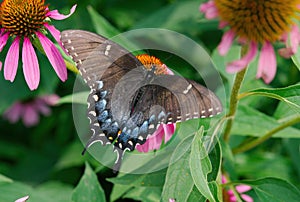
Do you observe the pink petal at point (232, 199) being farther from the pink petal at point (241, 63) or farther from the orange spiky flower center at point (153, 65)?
the pink petal at point (241, 63)

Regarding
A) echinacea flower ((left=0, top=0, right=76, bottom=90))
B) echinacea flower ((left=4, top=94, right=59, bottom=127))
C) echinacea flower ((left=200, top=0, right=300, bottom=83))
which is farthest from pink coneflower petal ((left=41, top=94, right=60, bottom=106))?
echinacea flower ((left=200, top=0, right=300, bottom=83))

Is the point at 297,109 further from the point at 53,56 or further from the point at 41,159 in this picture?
the point at 41,159

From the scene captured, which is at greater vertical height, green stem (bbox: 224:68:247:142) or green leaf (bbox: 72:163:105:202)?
green stem (bbox: 224:68:247:142)

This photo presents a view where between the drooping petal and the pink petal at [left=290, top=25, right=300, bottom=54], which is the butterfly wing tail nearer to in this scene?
the drooping petal

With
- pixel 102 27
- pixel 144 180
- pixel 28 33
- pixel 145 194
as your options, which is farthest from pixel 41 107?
pixel 144 180

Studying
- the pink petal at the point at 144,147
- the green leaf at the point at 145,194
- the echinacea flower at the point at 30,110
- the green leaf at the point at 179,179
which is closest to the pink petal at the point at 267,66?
the green leaf at the point at 179,179

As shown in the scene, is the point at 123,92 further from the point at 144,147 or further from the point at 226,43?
the point at 226,43

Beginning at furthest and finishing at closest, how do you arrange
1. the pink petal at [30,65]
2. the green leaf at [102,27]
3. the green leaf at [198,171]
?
the green leaf at [102,27], the pink petal at [30,65], the green leaf at [198,171]
